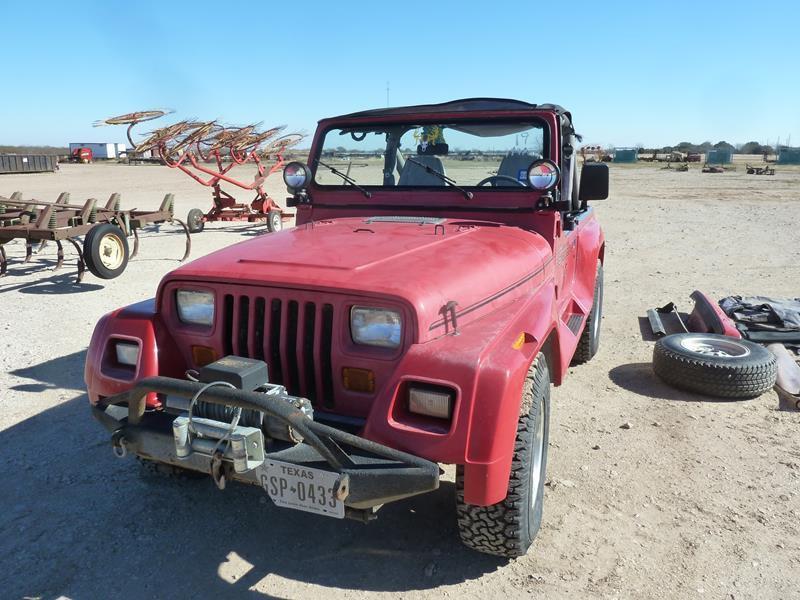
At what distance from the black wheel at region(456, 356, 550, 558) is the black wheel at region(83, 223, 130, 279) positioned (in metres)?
6.84

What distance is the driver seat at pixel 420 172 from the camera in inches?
161

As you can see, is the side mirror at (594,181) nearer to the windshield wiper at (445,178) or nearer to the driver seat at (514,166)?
the driver seat at (514,166)

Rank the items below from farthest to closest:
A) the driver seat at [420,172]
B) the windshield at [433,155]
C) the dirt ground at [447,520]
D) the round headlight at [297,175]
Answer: the round headlight at [297,175]
the driver seat at [420,172]
the windshield at [433,155]
the dirt ground at [447,520]

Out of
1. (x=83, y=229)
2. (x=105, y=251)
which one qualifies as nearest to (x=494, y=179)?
(x=105, y=251)

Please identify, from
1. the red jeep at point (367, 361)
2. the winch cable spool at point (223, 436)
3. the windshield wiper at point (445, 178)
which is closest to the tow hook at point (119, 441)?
the red jeep at point (367, 361)

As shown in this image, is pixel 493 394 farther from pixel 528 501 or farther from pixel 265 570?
pixel 265 570

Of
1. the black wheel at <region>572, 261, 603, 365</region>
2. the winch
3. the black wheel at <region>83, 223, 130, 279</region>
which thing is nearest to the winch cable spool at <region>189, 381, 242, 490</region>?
the winch

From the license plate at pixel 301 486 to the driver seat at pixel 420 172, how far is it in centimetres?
233

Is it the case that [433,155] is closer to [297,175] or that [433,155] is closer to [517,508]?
[297,175]

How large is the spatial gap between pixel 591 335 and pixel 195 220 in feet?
34.5

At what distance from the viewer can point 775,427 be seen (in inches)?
161

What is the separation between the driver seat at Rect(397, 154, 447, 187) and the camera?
4078mm

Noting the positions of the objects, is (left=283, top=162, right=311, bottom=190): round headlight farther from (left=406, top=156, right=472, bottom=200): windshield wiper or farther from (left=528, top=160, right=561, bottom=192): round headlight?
(left=528, top=160, right=561, bottom=192): round headlight

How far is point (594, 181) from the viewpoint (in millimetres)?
3951
